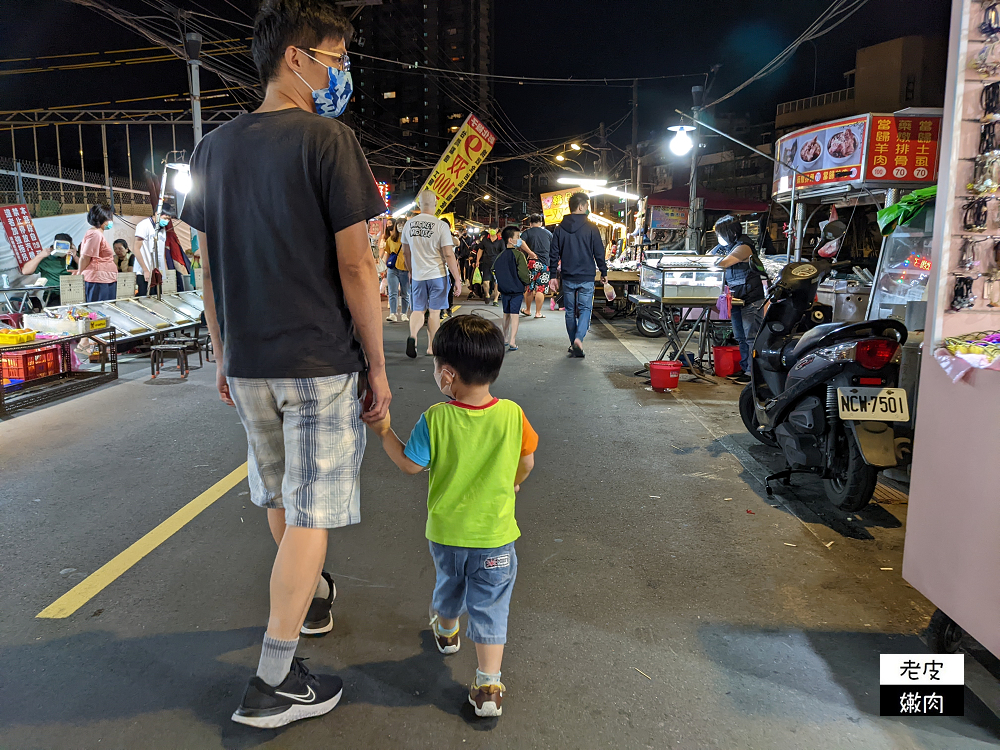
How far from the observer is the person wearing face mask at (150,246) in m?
11.6

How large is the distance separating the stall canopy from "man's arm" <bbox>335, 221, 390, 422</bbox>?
731 inches

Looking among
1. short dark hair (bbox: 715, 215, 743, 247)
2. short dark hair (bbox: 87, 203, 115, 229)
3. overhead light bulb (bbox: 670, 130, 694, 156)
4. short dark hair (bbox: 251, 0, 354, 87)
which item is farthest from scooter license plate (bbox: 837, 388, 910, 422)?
overhead light bulb (bbox: 670, 130, 694, 156)

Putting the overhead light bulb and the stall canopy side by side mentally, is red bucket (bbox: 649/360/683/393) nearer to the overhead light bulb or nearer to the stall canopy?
the overhead light bulb

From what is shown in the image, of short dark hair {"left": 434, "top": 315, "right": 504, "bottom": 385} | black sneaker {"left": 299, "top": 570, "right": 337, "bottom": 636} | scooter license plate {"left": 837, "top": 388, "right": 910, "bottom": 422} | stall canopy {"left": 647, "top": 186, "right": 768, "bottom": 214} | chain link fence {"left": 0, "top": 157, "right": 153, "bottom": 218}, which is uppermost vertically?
stall canopy {"left": 647, "top": 186, "right": 768, "bottom": 214}

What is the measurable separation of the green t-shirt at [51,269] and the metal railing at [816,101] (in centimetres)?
4431

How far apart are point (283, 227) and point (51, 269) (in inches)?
397

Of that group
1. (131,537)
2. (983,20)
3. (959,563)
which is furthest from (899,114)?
(131,537)

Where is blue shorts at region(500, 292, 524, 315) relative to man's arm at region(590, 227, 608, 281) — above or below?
below

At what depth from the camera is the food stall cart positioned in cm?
222

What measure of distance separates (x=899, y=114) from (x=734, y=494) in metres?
9.04

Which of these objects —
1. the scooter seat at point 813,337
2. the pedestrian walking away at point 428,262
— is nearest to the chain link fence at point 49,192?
the pedestrian walking away at point 428,262

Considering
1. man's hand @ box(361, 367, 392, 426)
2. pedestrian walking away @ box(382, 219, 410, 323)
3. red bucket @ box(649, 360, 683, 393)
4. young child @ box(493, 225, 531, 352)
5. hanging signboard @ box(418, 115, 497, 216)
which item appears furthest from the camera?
hanging signboard @ box(418, 115, 497, 216)

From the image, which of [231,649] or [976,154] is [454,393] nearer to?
[231,649]

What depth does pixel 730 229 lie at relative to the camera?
7719mm
